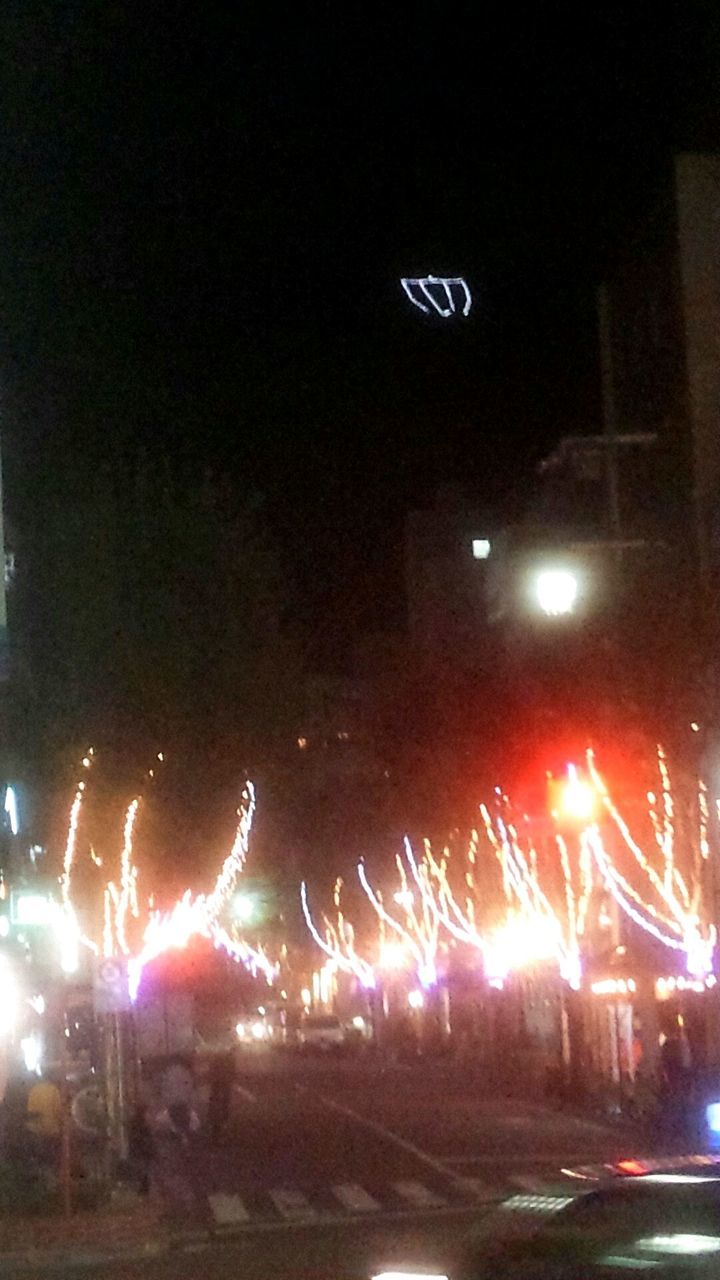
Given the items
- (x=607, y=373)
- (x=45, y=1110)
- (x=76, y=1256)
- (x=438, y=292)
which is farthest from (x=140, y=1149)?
(x=607, y=373)

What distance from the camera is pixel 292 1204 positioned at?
84.3 feet

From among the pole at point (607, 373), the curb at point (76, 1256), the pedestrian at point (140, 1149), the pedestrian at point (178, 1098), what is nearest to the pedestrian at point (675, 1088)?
the pedestrian at point (178, 1098)

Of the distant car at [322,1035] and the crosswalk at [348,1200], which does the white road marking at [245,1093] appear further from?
the crosswalk at [348,1200]

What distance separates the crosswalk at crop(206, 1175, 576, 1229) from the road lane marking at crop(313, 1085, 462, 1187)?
83 cm

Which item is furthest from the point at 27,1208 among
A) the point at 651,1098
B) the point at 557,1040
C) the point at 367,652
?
the point at 367,652

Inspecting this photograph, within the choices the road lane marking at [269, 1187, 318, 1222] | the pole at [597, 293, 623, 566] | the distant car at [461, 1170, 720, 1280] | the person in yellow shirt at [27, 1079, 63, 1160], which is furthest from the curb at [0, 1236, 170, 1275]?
the pole at [597, 293, 623, 566]

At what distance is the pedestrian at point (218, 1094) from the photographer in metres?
38.9

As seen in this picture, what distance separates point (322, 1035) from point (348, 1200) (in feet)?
185

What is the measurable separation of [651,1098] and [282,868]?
16044 mm

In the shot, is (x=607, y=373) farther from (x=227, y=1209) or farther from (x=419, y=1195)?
(x=227, y=1209)

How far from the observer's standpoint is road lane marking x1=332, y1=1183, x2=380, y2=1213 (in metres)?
24.6

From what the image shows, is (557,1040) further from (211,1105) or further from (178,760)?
(178,760)

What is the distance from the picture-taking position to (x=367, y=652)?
66.8 metres

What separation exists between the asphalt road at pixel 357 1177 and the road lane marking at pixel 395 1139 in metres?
0.04
